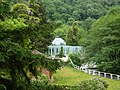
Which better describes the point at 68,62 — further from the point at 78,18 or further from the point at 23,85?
the point at 78,18

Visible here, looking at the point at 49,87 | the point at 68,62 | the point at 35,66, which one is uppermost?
the point at 35,66

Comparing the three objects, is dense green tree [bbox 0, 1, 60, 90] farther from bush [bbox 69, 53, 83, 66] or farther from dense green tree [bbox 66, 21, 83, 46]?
dense green tree [bbox 66, 21, 83, 46]

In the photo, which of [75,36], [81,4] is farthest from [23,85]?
[81,4]

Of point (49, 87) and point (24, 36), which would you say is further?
point (49, 87)

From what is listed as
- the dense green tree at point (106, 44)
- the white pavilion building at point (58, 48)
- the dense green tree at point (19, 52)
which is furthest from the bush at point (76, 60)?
the dense green tree at point (19, 52)

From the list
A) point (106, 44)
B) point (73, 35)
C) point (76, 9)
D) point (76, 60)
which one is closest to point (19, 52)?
point (106, 44)

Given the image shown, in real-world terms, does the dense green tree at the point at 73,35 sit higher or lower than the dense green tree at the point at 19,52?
lower

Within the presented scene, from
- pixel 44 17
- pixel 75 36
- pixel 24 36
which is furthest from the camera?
pixel 75 36

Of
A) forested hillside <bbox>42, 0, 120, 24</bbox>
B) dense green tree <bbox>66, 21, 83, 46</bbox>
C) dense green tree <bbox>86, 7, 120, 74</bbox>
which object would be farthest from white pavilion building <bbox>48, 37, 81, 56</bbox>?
forested hillside <bbox>42, 0, 120, 24</bbox>

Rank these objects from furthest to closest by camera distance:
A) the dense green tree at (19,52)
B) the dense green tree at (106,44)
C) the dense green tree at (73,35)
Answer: the dense green tree at (73,35) < the dense green tree at (106,44) < the dense green tree at (19,52)

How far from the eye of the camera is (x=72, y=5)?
11569cm

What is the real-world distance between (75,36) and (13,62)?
182ft

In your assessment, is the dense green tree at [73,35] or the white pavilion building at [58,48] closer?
the white pavilion building at [58,48]

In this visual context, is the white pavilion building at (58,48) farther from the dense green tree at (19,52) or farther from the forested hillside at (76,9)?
the dense green tree at (19,52)
